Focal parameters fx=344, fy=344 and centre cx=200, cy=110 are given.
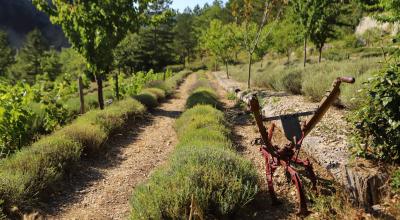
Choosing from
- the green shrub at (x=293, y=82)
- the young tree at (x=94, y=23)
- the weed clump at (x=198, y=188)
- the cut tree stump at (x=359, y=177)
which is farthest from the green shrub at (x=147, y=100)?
the cut tree stump at (x=359, y=177)

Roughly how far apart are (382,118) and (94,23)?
911 cm

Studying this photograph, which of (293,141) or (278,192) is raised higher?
(293,141)

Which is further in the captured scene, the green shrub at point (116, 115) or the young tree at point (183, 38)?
the young tree at point (183, 38)

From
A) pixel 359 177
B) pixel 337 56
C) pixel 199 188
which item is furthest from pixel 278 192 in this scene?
pixel 337 56

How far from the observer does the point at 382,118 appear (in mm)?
4219

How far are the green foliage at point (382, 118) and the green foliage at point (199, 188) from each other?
153cm

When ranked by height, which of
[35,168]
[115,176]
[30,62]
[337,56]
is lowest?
[115,176]

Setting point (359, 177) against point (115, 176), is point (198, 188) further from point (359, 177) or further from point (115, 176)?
point (115, 176)

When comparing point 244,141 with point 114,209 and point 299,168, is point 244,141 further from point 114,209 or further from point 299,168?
point 114,209

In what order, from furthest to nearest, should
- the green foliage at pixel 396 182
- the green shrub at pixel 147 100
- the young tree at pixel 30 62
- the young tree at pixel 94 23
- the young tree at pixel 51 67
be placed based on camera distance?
the young tree at pixel 30 62, the young tree at pixel 51 67, the green shrub at pixel 147 100, the young tree at pixel 94 23, the green foliage at pixel 396 182

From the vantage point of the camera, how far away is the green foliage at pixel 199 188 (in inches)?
150

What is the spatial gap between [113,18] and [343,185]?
361 inches

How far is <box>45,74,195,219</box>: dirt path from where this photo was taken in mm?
4930

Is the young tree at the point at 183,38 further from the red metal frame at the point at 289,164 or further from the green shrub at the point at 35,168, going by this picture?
the red metal frame at the point at 289,164
